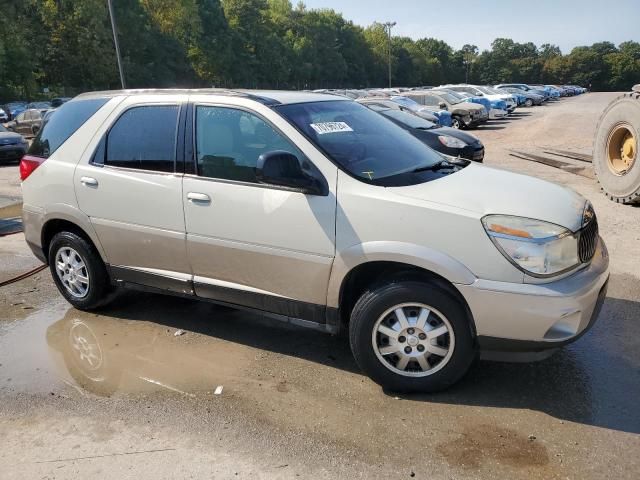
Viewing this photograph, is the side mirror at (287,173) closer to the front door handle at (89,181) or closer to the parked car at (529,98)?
the front door handle at (89,181)

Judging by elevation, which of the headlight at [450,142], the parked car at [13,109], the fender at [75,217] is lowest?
the parked car at [13,109]

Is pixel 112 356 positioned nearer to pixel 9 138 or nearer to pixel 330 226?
pixel 330 226

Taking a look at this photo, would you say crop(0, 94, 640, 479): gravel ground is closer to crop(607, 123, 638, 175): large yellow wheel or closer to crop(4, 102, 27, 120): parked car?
crop(607, 123, 638, 175): large yellow wheel

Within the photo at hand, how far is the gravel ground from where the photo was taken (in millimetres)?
2797

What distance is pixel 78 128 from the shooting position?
4.50 metres

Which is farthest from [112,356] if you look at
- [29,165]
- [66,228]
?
[29,165]

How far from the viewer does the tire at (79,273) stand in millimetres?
4555

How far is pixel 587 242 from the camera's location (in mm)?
3299

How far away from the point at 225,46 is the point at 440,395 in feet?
235

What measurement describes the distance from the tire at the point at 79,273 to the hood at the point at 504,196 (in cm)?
272

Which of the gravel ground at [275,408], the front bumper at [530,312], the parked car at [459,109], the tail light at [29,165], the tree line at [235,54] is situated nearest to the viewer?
the gravel ground at [275,408]

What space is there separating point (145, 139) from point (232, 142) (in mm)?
807

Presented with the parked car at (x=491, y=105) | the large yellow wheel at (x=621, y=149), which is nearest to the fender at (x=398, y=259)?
the large yellow wheel at (x=621, y=149)

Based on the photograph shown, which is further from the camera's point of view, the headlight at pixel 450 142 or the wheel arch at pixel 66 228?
the headlight at pixel 450 142
